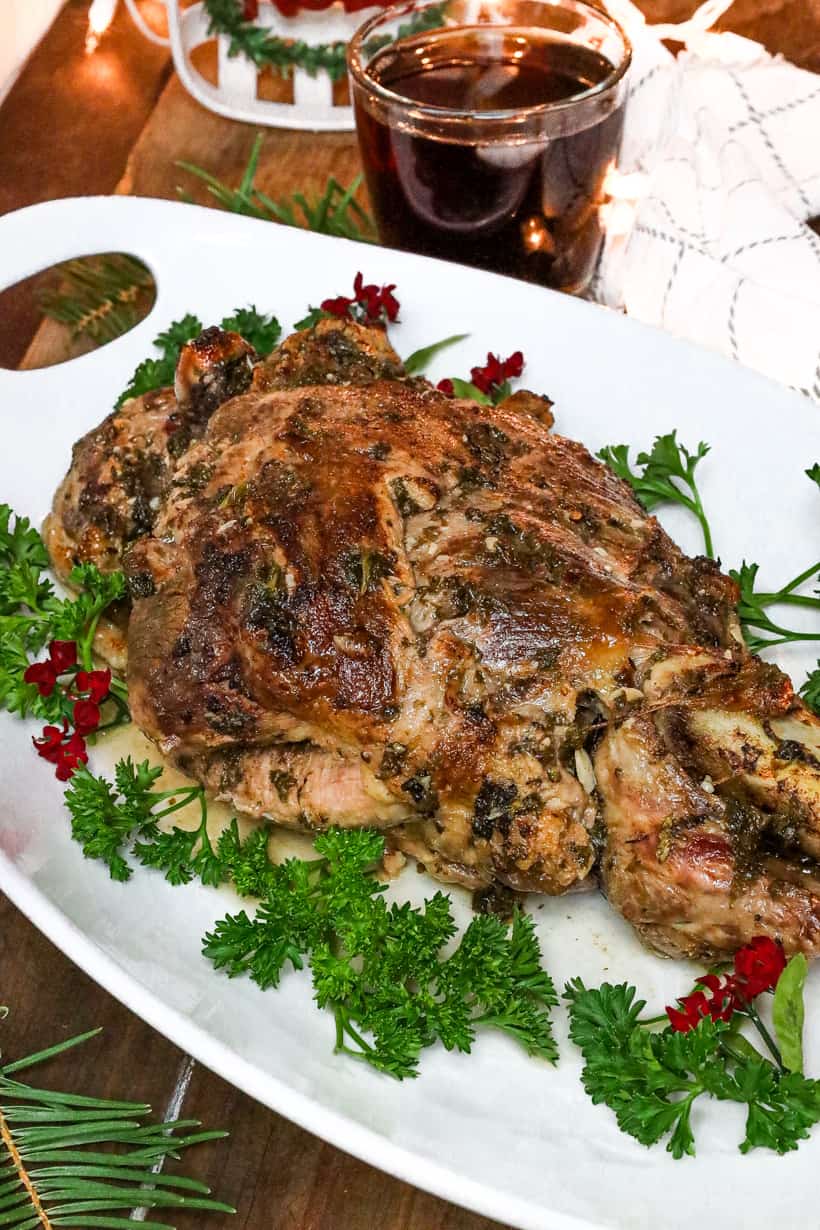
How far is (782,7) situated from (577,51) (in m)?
1.74

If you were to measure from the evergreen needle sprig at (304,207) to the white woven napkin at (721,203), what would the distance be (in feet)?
2.68

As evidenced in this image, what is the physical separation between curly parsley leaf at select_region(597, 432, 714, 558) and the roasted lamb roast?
286 mm

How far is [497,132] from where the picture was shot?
3.44 meters

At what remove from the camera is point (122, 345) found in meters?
3.47

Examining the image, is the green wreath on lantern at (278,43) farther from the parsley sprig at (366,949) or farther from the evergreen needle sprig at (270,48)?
the parsley sprig at (366,949)

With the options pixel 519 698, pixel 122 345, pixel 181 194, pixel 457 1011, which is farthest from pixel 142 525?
pixel 181 194

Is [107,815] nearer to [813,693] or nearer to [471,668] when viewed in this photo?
[471,668]

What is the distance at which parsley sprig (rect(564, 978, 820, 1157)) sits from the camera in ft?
6.77

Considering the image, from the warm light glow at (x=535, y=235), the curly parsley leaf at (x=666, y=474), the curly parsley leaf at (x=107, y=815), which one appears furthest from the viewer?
the warm light glow at (x=535, y=235)

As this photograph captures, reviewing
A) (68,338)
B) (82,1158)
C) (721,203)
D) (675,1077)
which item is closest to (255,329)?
(68,338)

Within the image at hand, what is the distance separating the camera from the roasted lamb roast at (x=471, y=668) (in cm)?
222

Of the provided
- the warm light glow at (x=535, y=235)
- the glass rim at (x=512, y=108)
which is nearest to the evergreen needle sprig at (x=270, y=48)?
the glass rim at (x=512, y=108)

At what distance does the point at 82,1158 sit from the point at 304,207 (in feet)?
9.44

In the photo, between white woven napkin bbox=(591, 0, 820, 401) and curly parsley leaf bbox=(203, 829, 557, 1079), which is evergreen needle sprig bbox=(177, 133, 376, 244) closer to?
white woven napkin bbox=(591, 0, 820, 401)
